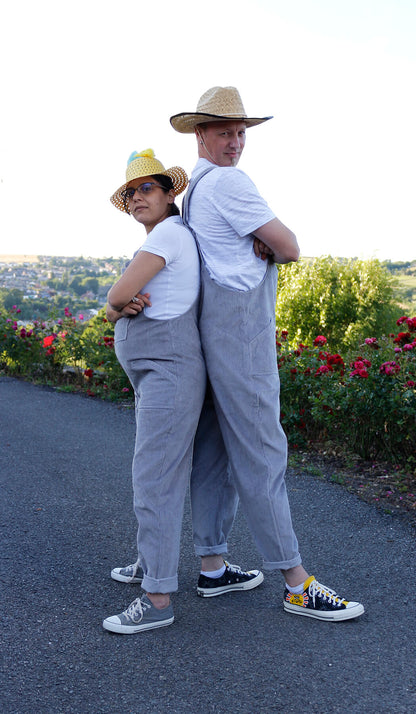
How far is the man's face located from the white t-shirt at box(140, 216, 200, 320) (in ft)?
1.10

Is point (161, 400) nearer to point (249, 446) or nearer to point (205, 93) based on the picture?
point (249, 446)

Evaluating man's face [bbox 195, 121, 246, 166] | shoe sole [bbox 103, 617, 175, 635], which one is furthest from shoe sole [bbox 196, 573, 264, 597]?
man's face [bbox 195, 121, 246, 166]

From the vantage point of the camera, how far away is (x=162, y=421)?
8.57 feet

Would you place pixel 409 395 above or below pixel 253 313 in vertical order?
below

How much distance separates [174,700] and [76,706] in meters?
0.30

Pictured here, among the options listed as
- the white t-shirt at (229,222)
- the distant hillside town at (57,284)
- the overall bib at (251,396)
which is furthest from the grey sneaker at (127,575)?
the white t-shirt at (229,222)

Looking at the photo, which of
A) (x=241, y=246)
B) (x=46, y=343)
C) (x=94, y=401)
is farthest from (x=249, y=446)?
(x=46, y=343)

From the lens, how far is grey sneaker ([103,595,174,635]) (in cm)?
260

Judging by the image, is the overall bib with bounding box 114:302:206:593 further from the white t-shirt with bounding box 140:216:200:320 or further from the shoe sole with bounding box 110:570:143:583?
the shoe sole with bounding box 110:570:143:583

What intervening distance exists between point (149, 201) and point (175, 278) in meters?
0.35

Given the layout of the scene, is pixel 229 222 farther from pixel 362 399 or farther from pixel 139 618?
pixel 362 399

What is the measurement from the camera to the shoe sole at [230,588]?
2977 mm

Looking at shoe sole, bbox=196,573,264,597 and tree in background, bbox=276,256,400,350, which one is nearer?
shoe sole, bbox=196,573,264,597

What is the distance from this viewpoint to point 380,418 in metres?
4.96
